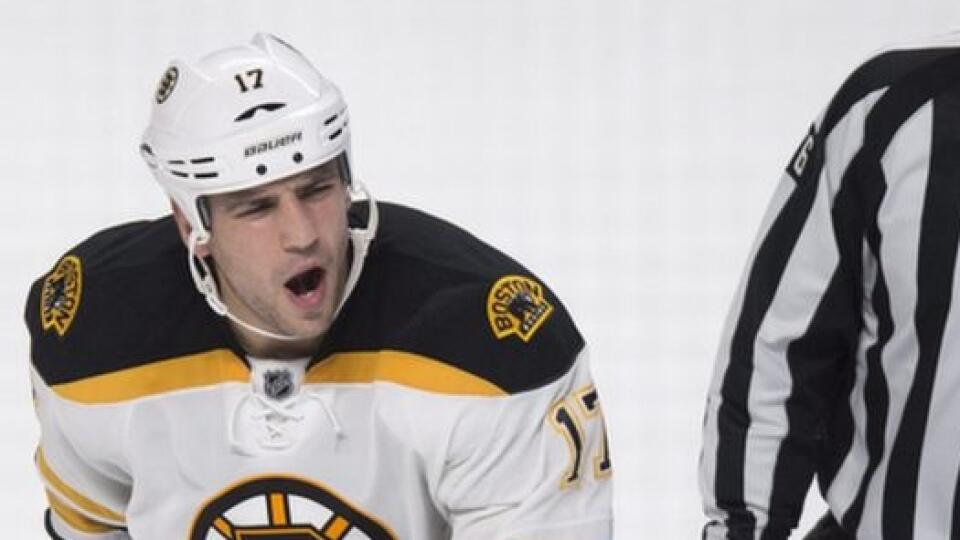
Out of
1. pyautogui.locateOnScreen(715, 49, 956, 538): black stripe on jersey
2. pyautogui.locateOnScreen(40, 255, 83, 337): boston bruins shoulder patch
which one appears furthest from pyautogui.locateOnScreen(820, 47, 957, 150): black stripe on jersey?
pyautogui.locateOnScreen(40, 255, 83, 337): boston bruins shoulder patch

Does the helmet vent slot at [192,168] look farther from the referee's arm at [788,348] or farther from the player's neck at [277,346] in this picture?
the referee's arm at [788,348]

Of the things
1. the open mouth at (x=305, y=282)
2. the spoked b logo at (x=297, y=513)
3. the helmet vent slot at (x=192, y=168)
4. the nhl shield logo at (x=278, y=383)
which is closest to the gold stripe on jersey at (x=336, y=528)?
the spoked b logo at (x=297, y=513)

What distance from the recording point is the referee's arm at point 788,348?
2.04 meters

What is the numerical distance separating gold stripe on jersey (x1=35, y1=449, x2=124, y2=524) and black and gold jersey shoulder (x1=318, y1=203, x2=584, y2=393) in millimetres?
366

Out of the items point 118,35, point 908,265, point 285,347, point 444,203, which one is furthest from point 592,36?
point 908,265

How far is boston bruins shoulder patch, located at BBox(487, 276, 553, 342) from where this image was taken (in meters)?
2.34

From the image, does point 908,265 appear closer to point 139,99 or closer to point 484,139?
point 484,139

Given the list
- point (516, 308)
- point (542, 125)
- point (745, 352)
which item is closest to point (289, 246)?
point (516, 308)

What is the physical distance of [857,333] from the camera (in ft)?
6.84

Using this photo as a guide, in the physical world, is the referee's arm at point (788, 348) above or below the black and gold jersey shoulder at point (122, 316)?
above

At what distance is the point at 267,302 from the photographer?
2.30 meters

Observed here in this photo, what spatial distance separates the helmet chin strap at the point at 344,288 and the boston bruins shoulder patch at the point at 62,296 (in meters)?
0.16

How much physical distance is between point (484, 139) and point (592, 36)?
13.7 inches

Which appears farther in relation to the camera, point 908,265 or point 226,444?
point 226,444
